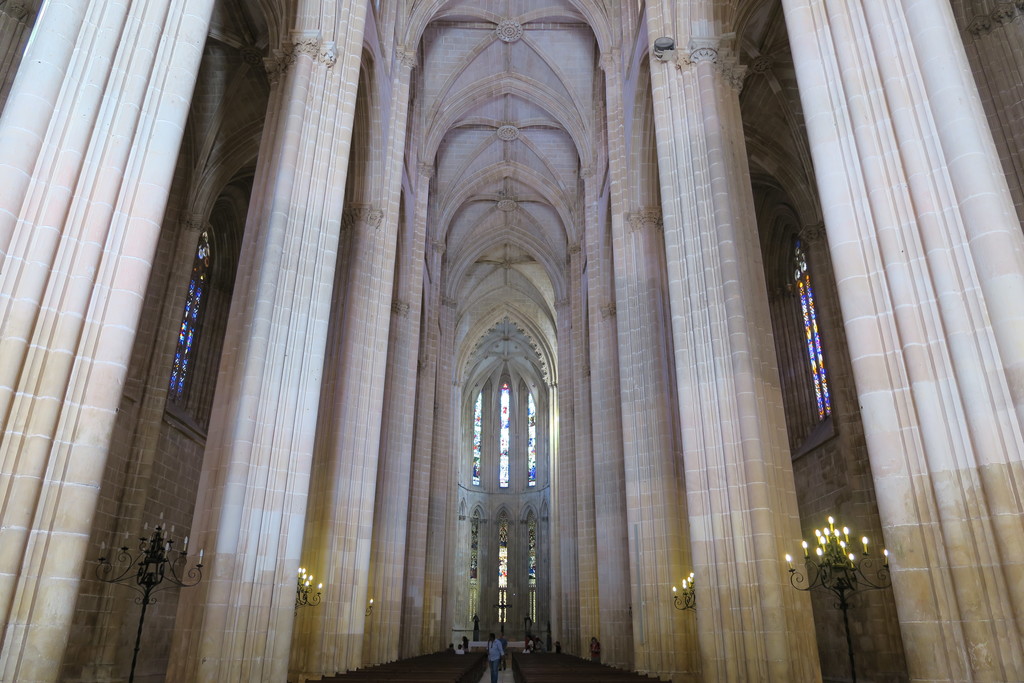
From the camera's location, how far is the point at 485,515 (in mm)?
44531

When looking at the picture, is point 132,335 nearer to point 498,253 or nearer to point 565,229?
point 565,229

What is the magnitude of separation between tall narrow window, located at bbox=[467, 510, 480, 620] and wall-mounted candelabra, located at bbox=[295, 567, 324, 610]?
31.2 metres

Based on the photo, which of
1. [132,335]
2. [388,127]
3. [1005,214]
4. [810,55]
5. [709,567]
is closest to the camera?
[1005,214]

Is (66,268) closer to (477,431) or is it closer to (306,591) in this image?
(306,591)

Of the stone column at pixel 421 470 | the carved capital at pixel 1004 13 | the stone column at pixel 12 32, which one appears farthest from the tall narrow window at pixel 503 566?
the carved capital at pixel 1004 13

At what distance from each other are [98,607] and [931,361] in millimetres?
14701

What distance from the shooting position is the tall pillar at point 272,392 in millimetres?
8023

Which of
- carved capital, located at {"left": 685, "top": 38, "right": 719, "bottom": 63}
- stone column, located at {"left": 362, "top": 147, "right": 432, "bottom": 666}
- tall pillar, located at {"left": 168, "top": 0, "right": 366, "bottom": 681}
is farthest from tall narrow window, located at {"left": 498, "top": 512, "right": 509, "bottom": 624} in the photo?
carved capital, located at {"left": 685, "top": 38, "right": 719, "bottom": 63}

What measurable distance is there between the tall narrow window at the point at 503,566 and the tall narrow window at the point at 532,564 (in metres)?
1.36

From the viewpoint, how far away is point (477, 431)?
46281mm

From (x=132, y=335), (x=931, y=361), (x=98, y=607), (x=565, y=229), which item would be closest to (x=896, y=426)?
(x=931, y=361)

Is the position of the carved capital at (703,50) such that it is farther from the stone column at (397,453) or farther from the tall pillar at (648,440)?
the stone column at (397,453)

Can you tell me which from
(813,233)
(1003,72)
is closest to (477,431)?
(813,233)

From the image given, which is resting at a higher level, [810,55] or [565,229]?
[565,229]
